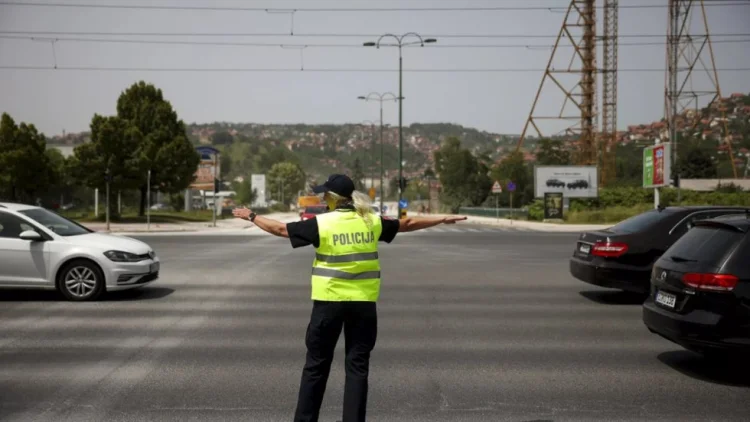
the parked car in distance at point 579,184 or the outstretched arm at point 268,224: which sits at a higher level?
the parked car in distance at point 579,184

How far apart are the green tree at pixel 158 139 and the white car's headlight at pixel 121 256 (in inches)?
1581

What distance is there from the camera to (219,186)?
46.7 m

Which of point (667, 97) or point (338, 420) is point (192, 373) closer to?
point (338, 420)

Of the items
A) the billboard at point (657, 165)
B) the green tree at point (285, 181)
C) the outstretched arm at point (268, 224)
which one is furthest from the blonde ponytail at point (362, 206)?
the green tree at point (285, 181)

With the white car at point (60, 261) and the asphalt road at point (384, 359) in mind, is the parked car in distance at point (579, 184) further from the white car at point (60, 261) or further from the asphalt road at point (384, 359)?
the white car at point (60, 261)

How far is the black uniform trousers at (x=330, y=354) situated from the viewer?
15.4 feet

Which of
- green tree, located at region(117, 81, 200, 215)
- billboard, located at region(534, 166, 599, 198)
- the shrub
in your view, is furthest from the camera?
the shrub

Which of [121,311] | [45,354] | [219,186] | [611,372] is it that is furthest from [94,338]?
[219,186]

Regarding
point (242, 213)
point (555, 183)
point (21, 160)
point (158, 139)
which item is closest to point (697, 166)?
point (555, 183)

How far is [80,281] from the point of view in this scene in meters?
11.4

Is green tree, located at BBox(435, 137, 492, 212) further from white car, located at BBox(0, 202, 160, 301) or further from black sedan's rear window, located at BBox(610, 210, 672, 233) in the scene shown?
white car, located at BBox(0, 202, 160, 301)

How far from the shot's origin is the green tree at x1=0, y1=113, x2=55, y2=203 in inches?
1966

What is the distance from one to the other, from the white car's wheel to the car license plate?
8240mm

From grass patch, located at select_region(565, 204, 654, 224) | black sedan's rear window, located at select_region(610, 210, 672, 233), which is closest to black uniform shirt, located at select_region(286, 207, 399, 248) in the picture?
black sedan's rear window, located at select_region(610, 210, 672, 233)
